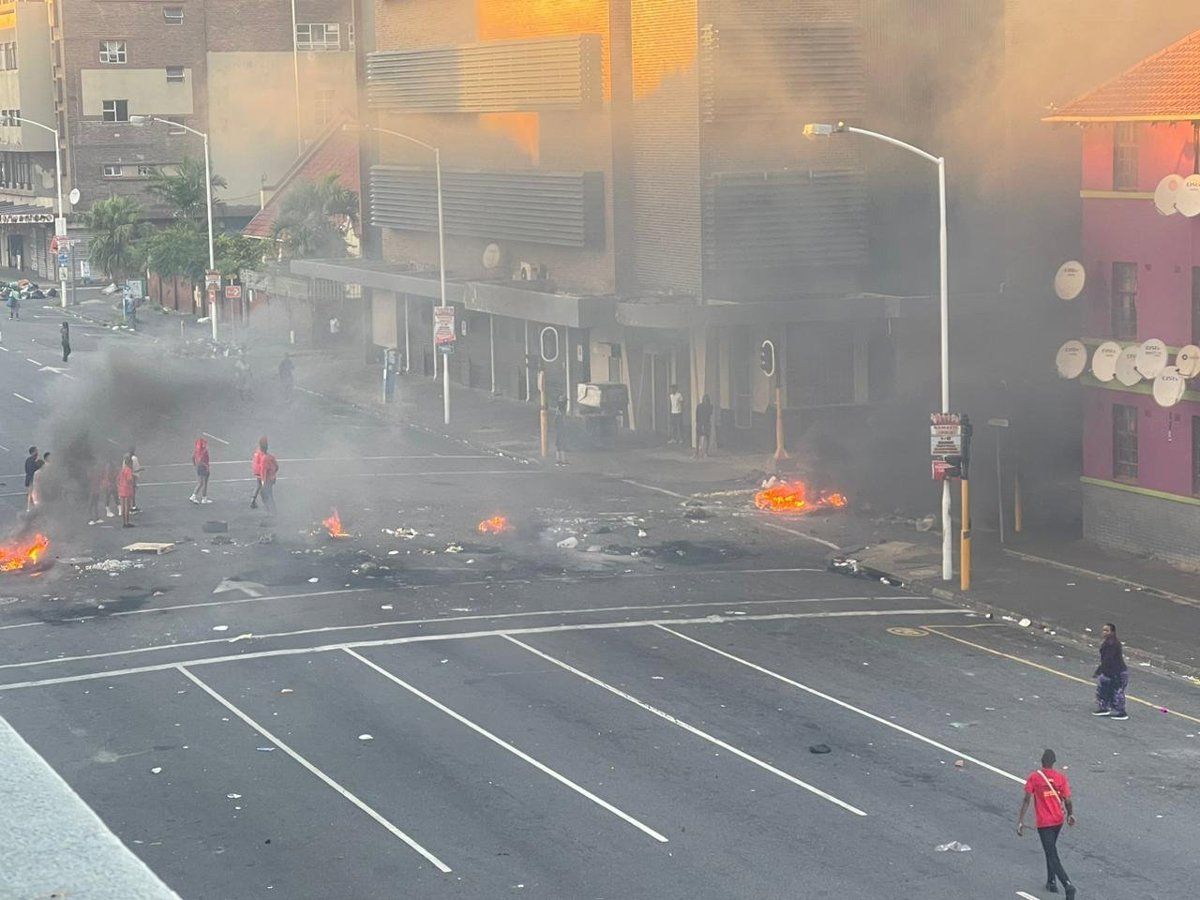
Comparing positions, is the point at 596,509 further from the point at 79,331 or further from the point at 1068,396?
the point at 79,331

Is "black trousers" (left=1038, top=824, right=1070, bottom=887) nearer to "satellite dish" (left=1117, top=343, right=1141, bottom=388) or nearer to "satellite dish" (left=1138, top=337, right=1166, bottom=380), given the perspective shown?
Answer: "satellite dish" (left=1138, top=337, right=1166, bottom=380)

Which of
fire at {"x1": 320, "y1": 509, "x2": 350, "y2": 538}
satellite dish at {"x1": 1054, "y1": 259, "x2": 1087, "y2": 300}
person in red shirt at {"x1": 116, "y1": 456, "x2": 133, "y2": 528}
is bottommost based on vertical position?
fire at {"x1": 320, "y1": 509, "x2": 350, "y2": 538}

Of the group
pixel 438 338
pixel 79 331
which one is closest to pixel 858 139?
pixel 438 338

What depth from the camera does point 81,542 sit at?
34.6 meters

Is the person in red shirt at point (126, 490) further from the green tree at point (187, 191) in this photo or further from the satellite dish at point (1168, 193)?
the green tree at point (187, 191)

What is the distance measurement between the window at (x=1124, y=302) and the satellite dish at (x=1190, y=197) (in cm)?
244

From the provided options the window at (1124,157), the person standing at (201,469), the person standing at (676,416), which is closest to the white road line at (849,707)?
the window at (1124,157)

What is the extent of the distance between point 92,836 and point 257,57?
282 ft

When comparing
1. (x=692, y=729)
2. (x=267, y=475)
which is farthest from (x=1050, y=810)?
(x=267, y=475)

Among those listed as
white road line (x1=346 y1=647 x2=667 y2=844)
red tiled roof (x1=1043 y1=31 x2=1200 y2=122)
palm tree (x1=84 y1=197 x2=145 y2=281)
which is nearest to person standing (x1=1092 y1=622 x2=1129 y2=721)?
white road line (x1=346 y1=647 x2=667 y2=844)

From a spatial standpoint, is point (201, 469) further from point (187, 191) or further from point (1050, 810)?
point (187, 191)

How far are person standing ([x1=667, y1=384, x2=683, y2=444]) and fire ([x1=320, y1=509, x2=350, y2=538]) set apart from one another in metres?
11.7

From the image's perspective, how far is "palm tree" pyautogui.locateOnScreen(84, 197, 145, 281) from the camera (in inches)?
3221

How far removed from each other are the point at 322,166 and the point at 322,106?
15.5 metres
